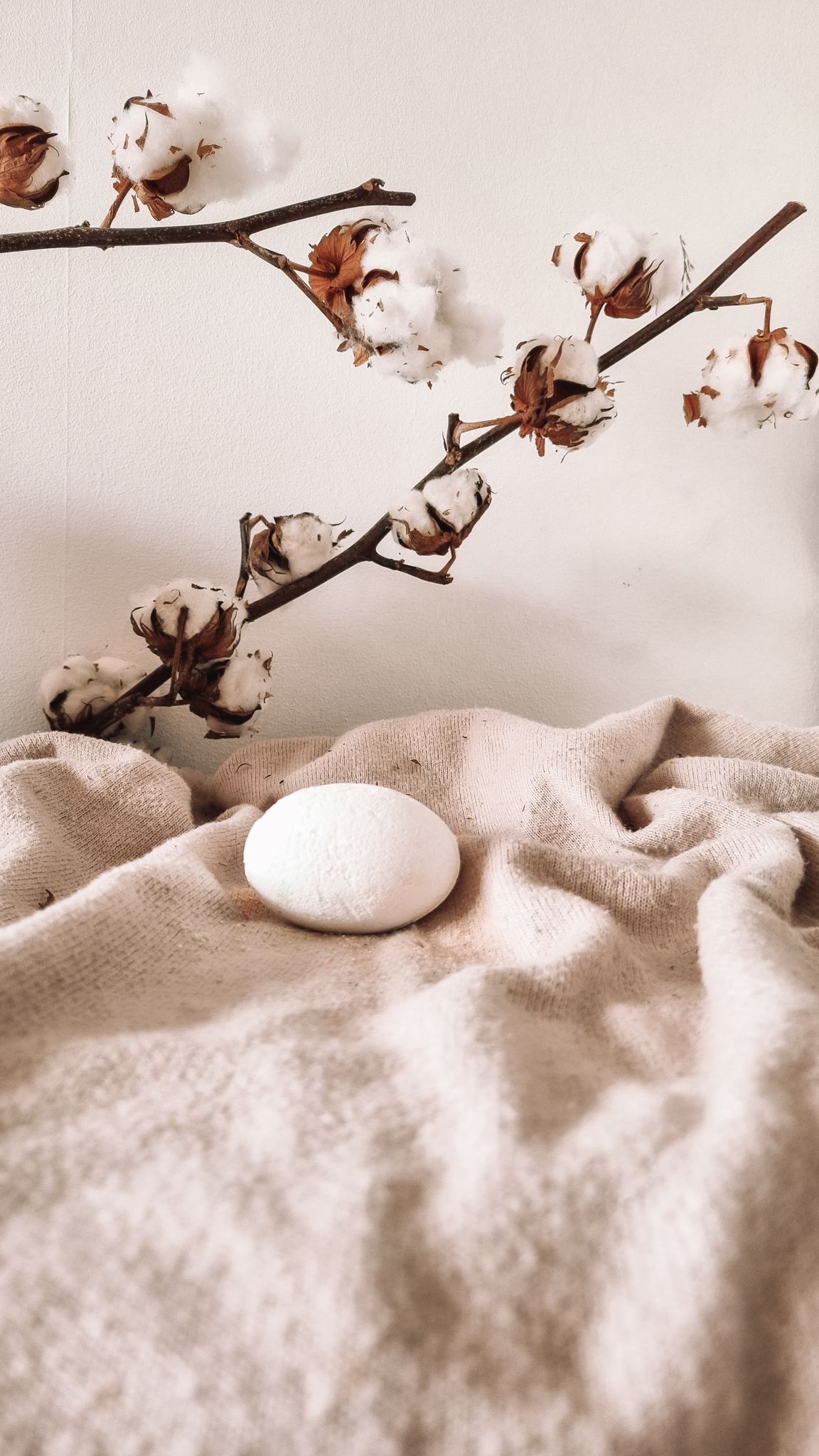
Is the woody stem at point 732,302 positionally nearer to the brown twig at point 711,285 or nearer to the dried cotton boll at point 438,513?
the brown twig at point 711,285

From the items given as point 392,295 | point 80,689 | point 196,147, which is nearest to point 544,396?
point 392,295

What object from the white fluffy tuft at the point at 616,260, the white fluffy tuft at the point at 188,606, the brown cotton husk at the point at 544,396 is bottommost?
the white fluffy tuft at the point at 188,606

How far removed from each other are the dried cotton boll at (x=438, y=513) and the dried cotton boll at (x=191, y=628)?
113 millimetres

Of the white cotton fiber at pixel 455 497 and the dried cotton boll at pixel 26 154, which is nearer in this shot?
the dried cotton boll at pixel 26 154

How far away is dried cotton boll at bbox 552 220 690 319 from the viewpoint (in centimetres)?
58

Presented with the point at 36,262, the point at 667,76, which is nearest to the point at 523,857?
the point at 36,262

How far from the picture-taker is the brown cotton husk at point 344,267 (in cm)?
49

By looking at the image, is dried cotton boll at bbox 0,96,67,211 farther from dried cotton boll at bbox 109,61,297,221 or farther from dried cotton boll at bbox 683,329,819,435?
dried cotton boll at bbox 683,329,819,435

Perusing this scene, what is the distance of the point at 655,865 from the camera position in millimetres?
479

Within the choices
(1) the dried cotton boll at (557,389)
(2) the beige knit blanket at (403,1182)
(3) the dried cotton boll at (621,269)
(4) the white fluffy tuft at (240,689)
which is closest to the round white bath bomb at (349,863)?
(2) the beige knit blanket at (403,1182)

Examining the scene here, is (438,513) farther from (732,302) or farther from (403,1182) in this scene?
(403,1182)

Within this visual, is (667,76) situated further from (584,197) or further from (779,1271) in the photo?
(779,1271)

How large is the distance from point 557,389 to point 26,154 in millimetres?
291

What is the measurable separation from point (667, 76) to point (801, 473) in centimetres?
34
